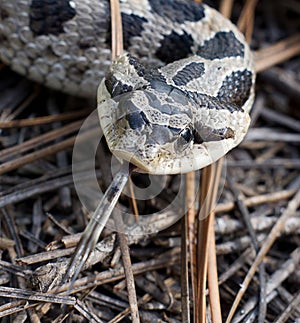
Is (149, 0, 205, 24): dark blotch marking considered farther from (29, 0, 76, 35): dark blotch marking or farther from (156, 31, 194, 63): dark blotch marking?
(29, 0, 76, 35): dark blotch marking

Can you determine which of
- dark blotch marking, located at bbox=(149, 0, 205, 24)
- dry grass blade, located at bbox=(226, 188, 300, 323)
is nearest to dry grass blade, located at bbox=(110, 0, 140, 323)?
dark blotch marking, located at bbox=(149, 0, 205, 24)

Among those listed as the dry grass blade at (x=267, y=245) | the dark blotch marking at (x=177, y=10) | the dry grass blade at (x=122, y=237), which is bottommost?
the dry grass blade at (x=267, y=245)

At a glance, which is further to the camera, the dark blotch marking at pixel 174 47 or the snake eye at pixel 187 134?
the dark blotch marking at pixel 174 47

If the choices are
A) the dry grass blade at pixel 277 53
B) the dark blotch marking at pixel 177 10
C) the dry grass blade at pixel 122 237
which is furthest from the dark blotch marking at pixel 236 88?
the dry grass blade at pixel 277 53

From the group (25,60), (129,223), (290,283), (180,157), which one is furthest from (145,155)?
(25,60)

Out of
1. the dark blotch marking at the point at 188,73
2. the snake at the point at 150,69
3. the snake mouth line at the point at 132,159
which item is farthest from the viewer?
the dark blotch marking at the point at 188,73

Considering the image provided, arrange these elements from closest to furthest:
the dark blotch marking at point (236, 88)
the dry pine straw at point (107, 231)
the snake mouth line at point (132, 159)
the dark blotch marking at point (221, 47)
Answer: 1. the snake mouth line at point (132, 159)
2. the dry pine straw at point (107, 231)
3. the dark blotch marking at point (236, 88)
4. the dark blotch marking at point (221, 47)

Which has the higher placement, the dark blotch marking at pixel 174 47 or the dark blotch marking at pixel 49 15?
the dark blotch marking at pixel 49 15

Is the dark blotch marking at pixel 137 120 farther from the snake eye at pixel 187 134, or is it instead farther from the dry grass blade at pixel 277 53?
the dry grass blade at pixel 277 53
